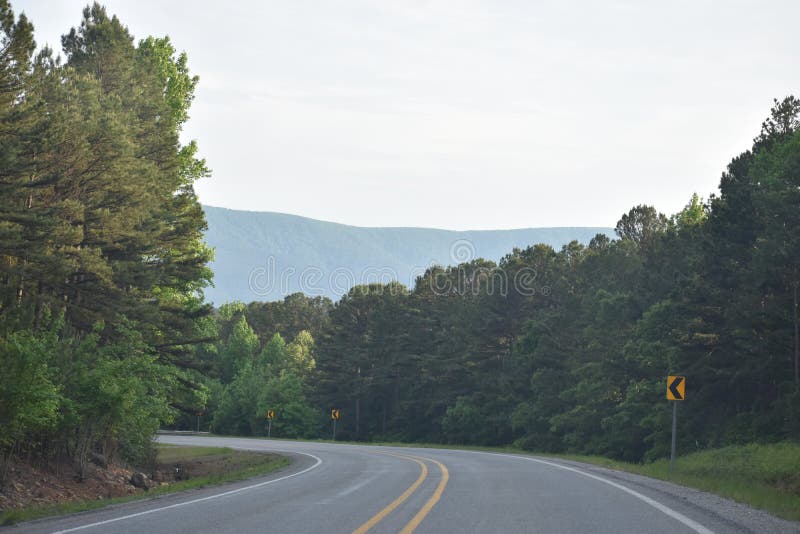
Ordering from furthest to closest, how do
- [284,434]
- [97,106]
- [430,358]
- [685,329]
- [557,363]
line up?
[284,434] → [430,358] → [557,363] → [685,329] → [97,106]

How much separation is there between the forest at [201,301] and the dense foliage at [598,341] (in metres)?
0.17

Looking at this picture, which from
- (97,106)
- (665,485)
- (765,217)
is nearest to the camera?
(665,485)

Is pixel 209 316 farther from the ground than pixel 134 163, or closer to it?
closer to it

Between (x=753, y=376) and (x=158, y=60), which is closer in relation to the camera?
(x=753, y=376)

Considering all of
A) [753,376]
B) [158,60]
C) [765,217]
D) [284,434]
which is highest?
[158,60]

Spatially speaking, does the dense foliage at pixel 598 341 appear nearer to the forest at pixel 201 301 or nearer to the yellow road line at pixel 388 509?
the forest at pixel 201 301

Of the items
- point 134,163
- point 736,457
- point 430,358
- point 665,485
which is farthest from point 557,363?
point 665,485

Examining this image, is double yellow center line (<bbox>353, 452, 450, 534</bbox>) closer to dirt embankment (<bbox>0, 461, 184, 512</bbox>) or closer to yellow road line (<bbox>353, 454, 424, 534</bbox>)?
yellow road line (<bbox>353, 454, 424, 534</bbox>)

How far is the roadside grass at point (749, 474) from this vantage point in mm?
15156

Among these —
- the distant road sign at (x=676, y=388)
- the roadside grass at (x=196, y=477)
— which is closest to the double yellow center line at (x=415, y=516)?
the roadside grass at (x=196, y=477)

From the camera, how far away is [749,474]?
24469 mm

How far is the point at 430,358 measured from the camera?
272ft

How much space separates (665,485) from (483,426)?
55.6 meters

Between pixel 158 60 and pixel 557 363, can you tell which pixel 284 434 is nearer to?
pixel 557 363
